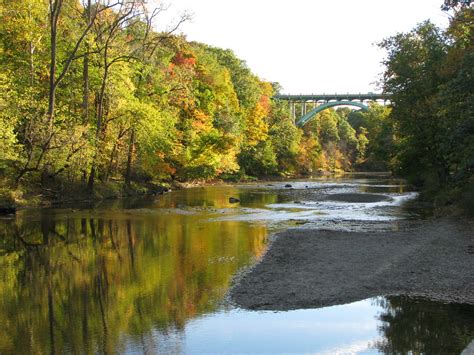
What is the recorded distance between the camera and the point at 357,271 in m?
13.4

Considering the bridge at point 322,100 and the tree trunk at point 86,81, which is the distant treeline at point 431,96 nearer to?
the tree trunk at point 86,81

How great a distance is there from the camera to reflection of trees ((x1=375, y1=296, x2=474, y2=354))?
344 inches

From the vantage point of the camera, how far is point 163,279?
13430 mm

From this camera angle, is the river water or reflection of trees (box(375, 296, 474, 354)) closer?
reflection of trees (box(375, 296, 474, 354))

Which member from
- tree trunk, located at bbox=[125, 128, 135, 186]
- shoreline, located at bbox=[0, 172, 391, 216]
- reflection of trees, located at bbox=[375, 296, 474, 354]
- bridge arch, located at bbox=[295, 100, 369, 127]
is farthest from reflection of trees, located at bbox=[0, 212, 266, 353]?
bridge arch, located at bbox=[295, 100, 369, 127]

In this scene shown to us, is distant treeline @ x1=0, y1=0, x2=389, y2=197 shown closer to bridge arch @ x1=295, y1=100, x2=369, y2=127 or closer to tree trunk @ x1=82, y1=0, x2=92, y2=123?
tree trunk @ x1=82, y1=0, x2=92, y2=123

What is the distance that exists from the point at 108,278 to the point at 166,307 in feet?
11.0

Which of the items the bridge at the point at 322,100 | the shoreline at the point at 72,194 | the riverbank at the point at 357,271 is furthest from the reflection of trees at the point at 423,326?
the bridge at the point at 322,100

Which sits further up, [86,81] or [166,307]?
[86,81]

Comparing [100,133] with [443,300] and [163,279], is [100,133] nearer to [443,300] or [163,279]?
[163,279]

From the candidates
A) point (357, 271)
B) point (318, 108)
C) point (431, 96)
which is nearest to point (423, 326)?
point (357, 271)

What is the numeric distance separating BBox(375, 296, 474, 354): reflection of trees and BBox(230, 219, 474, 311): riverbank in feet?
1.71

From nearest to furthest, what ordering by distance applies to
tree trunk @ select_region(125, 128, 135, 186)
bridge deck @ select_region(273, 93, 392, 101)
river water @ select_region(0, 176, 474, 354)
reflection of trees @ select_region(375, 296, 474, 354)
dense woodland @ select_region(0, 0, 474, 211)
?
reflection of trees @ select_region(375, 296, 474, 354)
river water @ select_region(0, 176, 474, 354)
dense woodland @ select_region(0, 0, 474, 211)
tree trunk @ select_region(125, 128, 135, 186)
bridge deck @ select_region(273, 93, 392, 101)

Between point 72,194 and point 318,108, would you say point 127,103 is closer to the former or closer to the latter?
point 72,194
